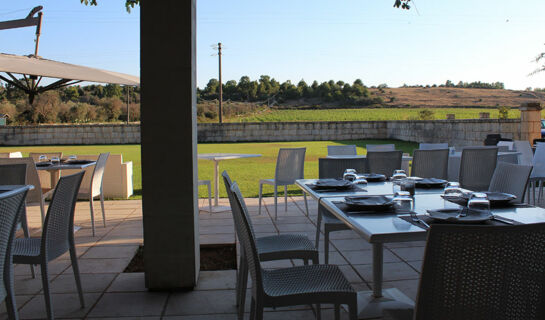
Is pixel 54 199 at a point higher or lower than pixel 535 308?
higher

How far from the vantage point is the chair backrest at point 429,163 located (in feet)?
14.3

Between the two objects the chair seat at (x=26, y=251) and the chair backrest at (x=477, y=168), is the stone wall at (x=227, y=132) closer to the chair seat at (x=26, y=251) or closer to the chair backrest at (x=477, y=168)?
the chair backrest at (x=477, y=168)

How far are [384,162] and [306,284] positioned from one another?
2513 millimetres

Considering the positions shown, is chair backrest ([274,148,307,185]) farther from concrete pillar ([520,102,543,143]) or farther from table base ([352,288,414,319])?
concrete pillar ([520,102,543,143])

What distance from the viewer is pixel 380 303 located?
2672 mm

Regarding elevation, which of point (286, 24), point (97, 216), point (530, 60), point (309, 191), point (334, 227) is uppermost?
point (286, 24)

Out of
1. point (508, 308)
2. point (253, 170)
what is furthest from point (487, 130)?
point (508, 308)

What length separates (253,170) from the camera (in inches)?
404

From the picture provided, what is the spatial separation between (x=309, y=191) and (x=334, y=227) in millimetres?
448

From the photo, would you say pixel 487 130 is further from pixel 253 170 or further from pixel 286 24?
pixel 286 24

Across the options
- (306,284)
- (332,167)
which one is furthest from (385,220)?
(332,167)

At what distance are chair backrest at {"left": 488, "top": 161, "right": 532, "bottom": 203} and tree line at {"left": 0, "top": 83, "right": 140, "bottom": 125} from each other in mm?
29500

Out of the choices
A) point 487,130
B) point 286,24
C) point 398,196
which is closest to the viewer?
point 398,196

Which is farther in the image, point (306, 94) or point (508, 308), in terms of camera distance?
point (306, 94)
